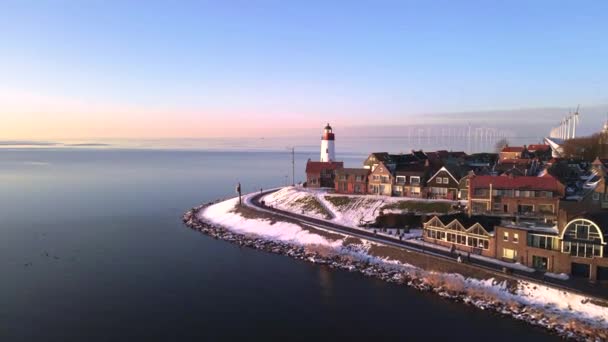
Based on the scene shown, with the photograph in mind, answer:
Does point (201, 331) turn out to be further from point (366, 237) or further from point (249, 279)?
point (366, 237)

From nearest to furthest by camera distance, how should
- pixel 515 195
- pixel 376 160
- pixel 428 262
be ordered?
pixel 428 262 → pixel 515 195 → pixel 376 160

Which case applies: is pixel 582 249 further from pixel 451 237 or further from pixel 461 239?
pixel 451 237

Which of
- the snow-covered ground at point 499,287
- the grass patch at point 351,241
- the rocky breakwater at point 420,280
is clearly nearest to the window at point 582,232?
the snow-covered ground at point 499,287

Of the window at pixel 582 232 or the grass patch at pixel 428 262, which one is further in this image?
the grass patch at pixel 428 262

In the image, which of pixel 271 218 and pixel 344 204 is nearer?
pixel 271 218

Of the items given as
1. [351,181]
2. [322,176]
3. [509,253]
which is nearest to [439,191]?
[351,181]

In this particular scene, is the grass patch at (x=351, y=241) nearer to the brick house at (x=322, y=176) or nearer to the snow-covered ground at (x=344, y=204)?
the snow-covered ground at (x=344, y=204)

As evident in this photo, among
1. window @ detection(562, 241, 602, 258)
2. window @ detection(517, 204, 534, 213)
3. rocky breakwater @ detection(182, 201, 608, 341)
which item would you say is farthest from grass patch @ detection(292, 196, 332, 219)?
window @ detection(562, 241, 602, 258)

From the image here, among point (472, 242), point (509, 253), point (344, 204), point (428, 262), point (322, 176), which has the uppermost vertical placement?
point (322, 176)
